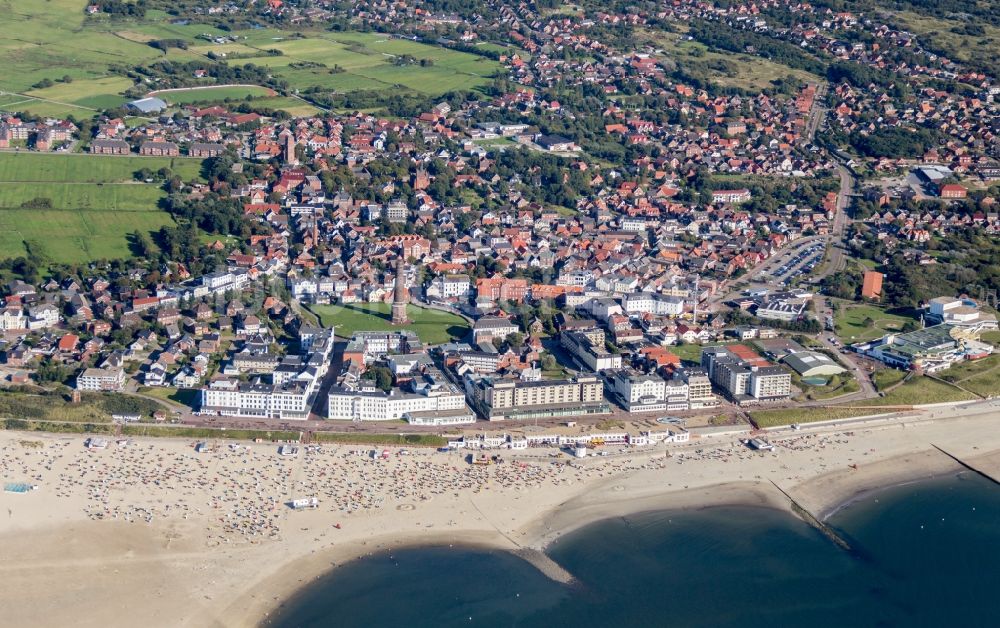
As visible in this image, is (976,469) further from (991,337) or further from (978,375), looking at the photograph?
(991,337)

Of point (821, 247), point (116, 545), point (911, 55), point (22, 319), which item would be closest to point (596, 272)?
point (821, 247)

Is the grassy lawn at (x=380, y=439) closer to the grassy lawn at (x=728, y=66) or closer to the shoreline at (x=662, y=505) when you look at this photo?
the shoreline at (x=662, y=505)

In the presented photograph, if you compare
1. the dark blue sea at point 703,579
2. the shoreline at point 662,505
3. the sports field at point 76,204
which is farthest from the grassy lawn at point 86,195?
the dark blue sea at point 703,579

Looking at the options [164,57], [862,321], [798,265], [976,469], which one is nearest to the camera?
[976,469]

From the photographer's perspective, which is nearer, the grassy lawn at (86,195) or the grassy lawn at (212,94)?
the grassy lawn at (86,195)

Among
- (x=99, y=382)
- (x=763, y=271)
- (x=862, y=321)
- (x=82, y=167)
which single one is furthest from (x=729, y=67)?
(x=99, y=382)

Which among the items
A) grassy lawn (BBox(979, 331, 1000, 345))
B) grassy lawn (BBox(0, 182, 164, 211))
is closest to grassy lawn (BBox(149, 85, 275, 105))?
grassy lawn (BBox(0, 182, 164, 211))

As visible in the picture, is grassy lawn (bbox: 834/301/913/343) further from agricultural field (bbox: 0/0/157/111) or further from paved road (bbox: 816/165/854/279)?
agricultural field (bbox: 0/0/157/111)
